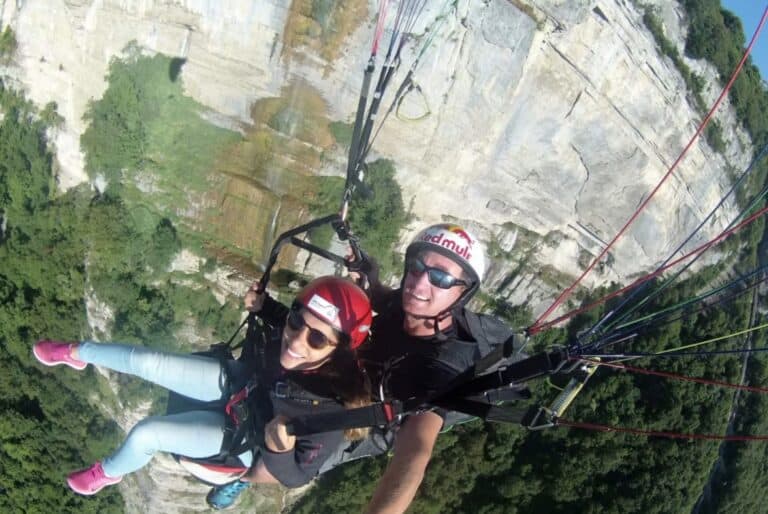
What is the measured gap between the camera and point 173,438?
3.14m

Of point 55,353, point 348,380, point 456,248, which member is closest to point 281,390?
point 348,380

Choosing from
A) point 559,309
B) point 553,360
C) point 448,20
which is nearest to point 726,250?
point 559,309

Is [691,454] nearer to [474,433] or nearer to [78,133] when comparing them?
[474,433]

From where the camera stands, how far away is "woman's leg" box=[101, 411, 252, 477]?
3.14 meters

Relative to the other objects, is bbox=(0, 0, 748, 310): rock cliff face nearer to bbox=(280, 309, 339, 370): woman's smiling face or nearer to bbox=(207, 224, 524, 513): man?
bbox=(207, 224, 524, 513): man

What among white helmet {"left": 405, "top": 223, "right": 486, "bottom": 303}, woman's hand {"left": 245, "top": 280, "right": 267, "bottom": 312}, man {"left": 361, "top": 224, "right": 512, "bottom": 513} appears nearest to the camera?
man {"left": 361, "top": 224, "right": 512, "bottom": 513}

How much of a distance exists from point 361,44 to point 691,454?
11.7 meters

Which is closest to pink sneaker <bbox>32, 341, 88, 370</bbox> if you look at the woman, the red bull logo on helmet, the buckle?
the woman

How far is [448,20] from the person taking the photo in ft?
28.9

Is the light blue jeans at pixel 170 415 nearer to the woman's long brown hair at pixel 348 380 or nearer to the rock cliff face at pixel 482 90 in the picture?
the woman's long brown hair at pixel 348 380

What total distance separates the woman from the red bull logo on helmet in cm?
71

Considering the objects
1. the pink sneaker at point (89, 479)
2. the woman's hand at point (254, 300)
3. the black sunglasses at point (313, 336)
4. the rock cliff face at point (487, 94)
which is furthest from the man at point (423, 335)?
the rock cliff face at point (487, 94)

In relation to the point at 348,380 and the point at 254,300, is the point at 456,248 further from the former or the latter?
the point at 254,300

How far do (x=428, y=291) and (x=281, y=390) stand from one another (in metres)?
1.07
